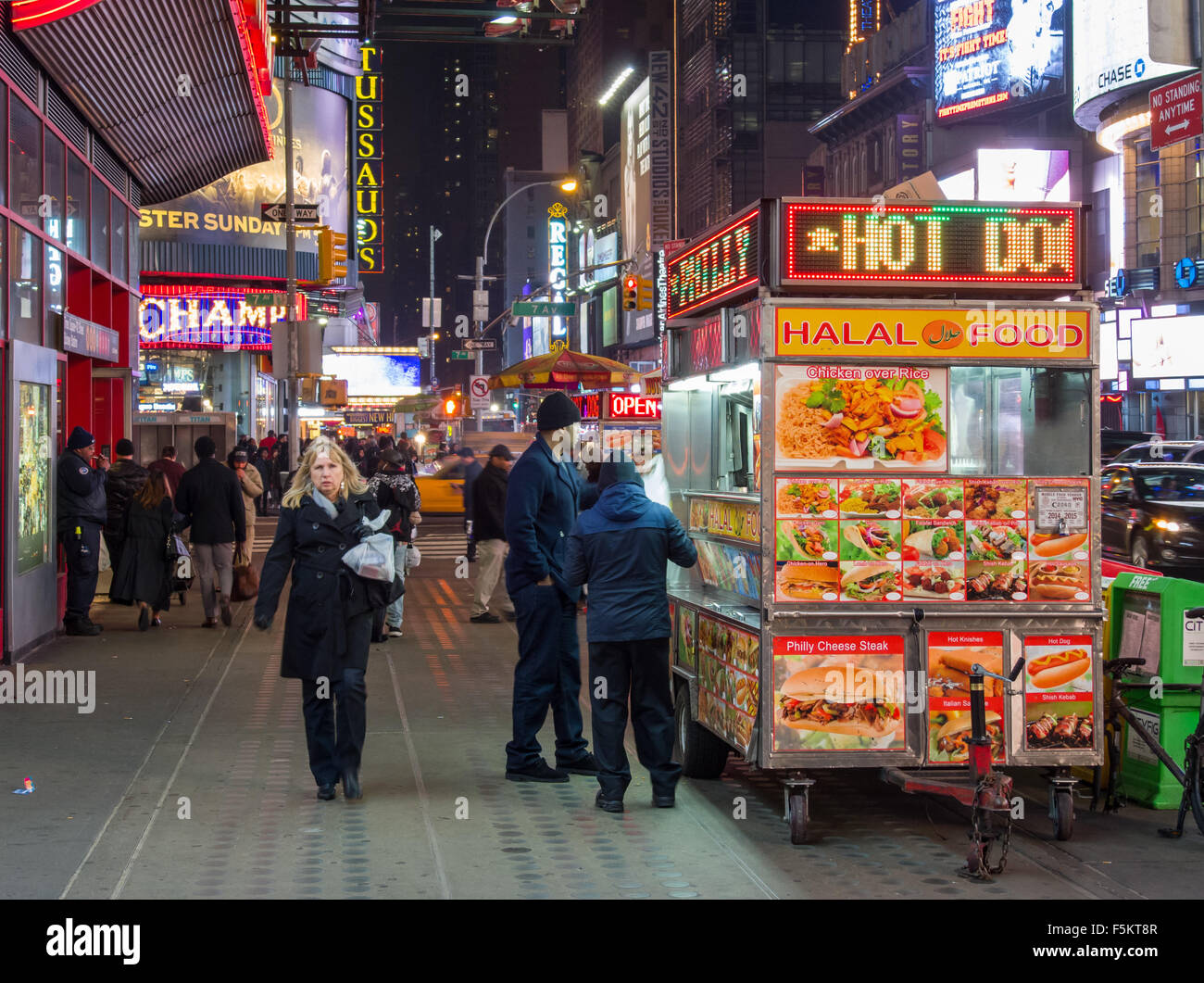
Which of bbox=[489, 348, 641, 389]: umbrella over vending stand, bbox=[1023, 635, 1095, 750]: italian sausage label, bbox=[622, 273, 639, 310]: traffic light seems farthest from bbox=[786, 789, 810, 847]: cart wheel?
bbox=[622, 273, 639, 310]: traffic light

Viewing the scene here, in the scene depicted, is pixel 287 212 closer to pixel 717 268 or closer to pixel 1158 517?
pixel 1158 517

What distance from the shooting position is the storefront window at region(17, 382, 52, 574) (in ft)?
42.1

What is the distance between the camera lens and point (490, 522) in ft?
50.1

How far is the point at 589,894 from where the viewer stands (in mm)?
6020

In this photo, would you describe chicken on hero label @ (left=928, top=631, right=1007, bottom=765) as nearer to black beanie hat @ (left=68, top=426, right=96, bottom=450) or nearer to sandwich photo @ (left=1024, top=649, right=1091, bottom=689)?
sandwich photo @ (left=1024, top=649, right=1091, bottom=689)

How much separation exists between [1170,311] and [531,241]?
131m

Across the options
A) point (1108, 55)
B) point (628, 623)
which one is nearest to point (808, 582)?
point (628, 623)

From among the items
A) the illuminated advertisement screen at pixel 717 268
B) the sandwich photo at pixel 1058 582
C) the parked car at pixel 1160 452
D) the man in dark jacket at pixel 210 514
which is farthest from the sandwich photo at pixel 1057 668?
the parked car at pixel 1160 452

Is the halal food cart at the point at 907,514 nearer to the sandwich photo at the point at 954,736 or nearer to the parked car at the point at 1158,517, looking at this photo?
the sandwich photo at the point at 954,736

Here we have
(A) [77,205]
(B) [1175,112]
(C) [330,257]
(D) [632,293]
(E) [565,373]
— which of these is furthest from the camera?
(D) [632,293]

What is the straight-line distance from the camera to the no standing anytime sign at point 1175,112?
58.1 feet

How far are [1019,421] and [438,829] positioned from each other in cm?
382

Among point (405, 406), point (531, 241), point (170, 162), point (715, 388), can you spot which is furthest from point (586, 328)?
point (715, 388)

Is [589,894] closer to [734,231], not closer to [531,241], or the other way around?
[734,231]
